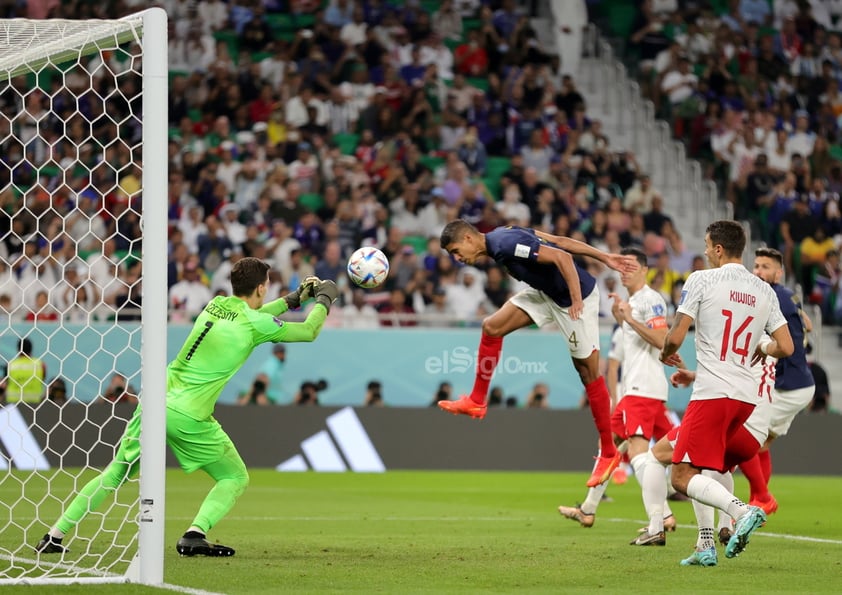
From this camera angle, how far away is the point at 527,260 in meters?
9.60

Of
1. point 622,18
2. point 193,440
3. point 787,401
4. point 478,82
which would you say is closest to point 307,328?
point 193,440

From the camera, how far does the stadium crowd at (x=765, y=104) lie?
77.1 feet

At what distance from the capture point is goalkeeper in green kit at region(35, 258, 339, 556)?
28.3 feet

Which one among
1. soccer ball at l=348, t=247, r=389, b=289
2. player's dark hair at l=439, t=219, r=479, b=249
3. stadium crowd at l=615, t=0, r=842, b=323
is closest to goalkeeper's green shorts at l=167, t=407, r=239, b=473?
soccer ball at l=348, t=247, r=389, b=289

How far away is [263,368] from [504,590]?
462 inches

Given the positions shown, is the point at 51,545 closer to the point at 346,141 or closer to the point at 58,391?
the point at 58,391

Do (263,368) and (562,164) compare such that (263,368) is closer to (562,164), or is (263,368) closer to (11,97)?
(11,97)

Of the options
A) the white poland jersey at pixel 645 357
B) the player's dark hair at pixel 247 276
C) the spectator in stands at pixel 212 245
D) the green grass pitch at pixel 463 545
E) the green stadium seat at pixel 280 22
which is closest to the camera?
the green grass pitch at pixel 463 545

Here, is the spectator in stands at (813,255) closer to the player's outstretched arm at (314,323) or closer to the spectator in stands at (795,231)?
the spectator in stands at (795,231)

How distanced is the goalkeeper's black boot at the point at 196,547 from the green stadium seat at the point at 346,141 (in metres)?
14.9

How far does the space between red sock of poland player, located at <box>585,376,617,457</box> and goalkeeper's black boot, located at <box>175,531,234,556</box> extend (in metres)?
3.16

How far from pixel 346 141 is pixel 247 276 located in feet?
47.9

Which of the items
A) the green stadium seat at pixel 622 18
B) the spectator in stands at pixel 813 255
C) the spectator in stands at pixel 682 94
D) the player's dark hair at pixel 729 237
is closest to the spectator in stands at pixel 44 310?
the player's dark hair at pixel 729 237

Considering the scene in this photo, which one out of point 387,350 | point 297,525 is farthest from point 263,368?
point 297,525
